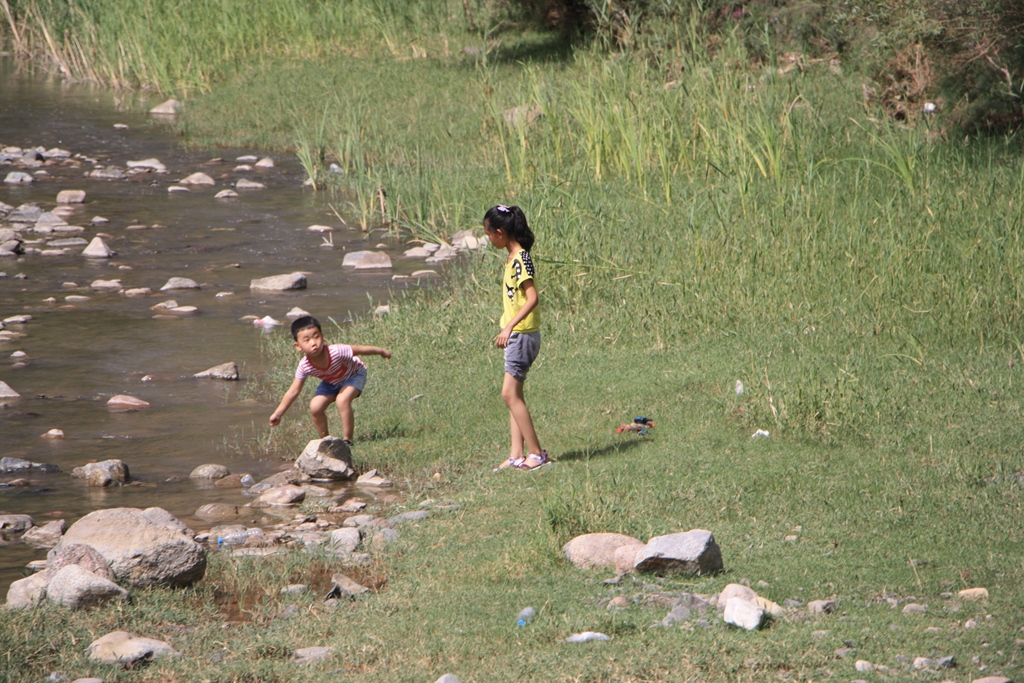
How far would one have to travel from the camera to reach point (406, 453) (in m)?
6.73

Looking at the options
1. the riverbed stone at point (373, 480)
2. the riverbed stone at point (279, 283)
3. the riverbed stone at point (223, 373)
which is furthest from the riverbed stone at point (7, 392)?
the riverbed stone at point (279, 283)

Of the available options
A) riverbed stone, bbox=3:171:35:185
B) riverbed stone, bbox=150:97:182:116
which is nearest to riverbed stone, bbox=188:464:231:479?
riverbed stone, bbox=3:171:35:185

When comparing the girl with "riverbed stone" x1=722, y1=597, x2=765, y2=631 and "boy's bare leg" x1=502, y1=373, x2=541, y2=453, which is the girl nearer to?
"boy's bare leg" x1=502, y1=373, x2=541, y2=453

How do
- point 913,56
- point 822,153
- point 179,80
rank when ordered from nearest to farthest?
point 822,153
point 913,56
point 179,80

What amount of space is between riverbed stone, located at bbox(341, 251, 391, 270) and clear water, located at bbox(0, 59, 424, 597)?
0.56 feet

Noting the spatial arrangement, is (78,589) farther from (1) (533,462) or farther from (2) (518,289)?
(2) (518,289)

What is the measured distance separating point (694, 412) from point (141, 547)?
3.24 meters

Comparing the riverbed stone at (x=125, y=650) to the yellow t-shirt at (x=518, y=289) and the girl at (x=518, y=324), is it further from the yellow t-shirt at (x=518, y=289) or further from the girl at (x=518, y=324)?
the yellow t-shirt at (x=518, y=289)

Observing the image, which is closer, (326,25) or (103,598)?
(103,598)

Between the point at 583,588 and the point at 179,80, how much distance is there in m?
18.3

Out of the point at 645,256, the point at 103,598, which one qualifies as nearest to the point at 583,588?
the point at 103,598

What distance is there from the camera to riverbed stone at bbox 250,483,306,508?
614 cm

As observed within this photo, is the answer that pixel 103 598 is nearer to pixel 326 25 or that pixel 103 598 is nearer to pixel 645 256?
pixel 645 256

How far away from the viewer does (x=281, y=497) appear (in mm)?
6168
